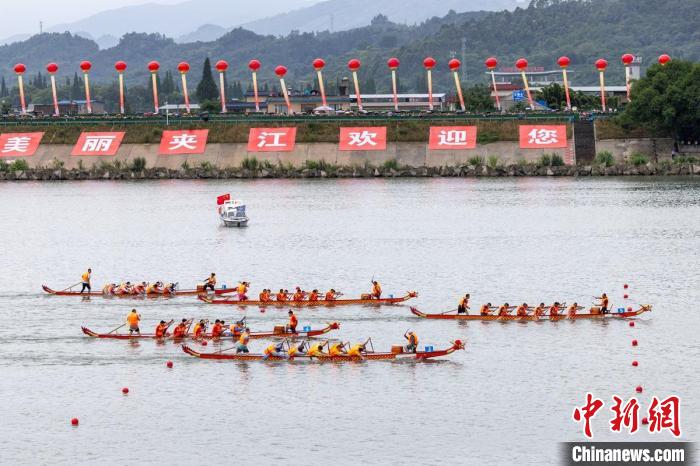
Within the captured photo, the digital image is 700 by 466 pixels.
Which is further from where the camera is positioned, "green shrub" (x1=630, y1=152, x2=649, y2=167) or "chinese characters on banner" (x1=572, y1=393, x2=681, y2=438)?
"green shrub" (x1=630, y1=152, x2=649, y2=167)

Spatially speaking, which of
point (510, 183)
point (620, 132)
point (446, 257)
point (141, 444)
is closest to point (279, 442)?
point (141, 444)

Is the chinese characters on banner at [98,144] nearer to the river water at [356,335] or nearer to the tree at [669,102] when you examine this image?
the river water at [356,335]

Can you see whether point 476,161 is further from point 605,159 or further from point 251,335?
point 251,335

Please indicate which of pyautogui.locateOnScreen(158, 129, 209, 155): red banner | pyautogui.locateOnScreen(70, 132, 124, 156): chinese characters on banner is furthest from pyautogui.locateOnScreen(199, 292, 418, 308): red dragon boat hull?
pyautogui.locateOnScreen(70, 132, 124, 156): chinese characters on banner

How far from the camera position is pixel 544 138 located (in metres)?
143

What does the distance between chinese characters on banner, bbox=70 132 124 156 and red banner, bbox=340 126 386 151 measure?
26402 mm

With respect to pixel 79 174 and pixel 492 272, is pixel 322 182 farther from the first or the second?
pixel 492 272

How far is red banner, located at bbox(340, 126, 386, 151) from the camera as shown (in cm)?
14512

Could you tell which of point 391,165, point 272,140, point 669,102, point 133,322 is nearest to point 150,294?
point 133,322

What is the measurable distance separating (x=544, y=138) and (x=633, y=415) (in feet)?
322

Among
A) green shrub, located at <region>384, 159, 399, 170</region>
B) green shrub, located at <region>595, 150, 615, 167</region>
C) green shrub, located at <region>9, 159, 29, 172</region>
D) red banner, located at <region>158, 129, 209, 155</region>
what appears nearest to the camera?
green shrub, located at <region>595, 150, 615, 167</region>

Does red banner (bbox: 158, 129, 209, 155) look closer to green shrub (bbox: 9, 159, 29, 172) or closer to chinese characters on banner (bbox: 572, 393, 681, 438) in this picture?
green shrub (bbox: 9, 159, 29, 172)

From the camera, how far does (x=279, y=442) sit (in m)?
46.2

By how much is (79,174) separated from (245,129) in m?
19.7
